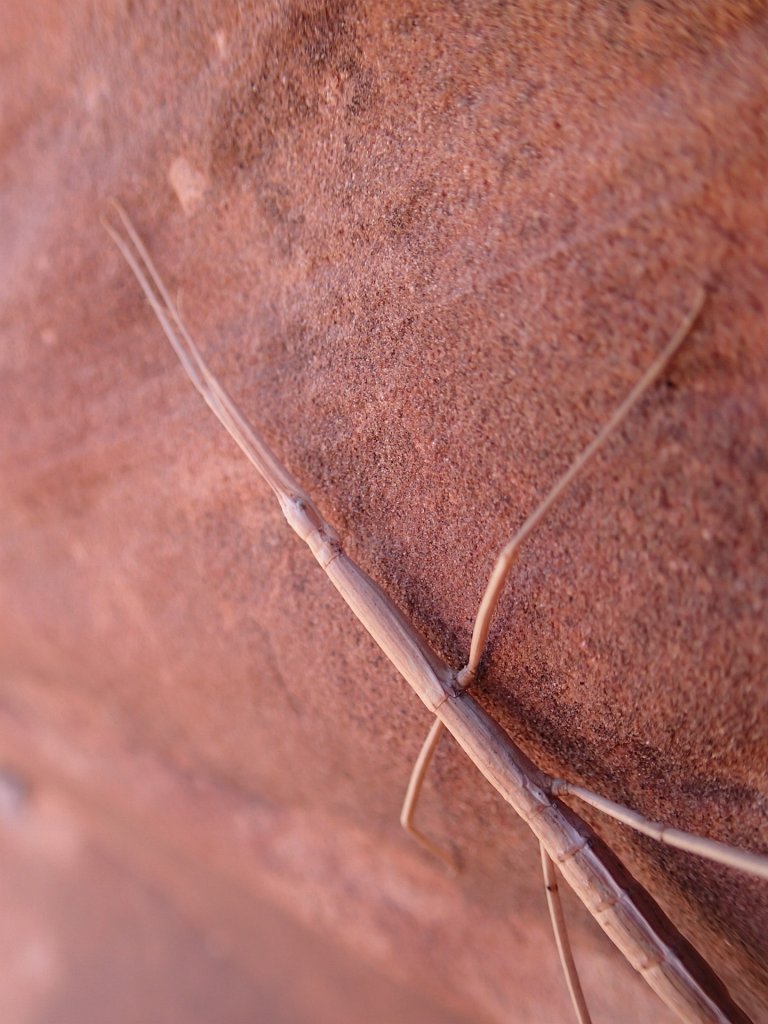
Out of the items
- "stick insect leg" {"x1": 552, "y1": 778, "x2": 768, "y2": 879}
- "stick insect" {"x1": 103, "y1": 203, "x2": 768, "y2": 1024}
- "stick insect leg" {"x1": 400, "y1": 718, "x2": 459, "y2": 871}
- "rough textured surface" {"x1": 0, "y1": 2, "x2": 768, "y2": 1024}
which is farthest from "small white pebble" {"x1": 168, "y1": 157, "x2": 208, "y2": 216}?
"stick insect leg" {"x1": 552, "y1": 778, "x2": 768, "y2": 879}

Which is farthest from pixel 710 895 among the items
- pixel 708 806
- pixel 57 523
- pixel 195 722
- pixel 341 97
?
pixel 57 523

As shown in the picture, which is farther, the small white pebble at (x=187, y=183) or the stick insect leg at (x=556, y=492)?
the small white pebble at (x=187, y=183)

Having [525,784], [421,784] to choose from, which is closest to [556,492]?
[525,784]

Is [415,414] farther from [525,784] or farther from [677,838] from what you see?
[677,838]

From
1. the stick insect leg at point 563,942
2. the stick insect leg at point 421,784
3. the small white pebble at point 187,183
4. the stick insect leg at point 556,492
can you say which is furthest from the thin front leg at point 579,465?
the small white pebble at point 187,183

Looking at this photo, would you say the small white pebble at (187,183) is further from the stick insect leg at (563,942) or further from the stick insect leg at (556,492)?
the stick insect leg at (563,942)
